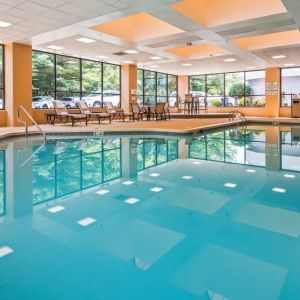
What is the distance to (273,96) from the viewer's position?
17.8m

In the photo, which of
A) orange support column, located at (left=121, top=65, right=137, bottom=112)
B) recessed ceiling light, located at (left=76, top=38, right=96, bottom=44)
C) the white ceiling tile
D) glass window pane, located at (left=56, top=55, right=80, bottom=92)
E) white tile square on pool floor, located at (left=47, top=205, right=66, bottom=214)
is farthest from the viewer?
orange support column, located at (left=121, top=65, right=137, bottom=112)

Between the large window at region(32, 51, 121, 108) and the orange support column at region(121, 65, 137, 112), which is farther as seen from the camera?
the orange support column at region(121, 65, 137, 112)

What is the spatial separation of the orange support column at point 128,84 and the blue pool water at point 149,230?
36.1ft

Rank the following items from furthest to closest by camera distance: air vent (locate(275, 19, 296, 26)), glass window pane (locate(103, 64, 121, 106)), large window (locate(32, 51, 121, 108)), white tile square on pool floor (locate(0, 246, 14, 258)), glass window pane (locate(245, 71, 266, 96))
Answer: glass window pane (locate(245, 71, 266, 96)), glass window pane (locate(103, 64, 121, 106)), large window (locate(32, 51, 121, 108)), air vent (locate(275, 19, 296, 26)), white tile square on pool floor (locate(0, 246, 14, 258))

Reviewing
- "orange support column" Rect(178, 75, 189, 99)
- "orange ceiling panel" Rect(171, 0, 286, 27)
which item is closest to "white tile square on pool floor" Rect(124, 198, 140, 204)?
"orange ceiling panel" Rect(171, 0, 286, 27)

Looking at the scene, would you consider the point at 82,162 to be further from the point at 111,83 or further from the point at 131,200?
the point at 111,83

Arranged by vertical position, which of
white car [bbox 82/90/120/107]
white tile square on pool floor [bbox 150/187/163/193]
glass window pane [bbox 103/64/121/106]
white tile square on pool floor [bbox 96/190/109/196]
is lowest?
white tile square on pool floor [bbox 96/190/109/196]

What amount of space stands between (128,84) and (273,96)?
26.6 feet

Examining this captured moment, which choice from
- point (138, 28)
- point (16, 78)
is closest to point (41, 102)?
point (16, 78)

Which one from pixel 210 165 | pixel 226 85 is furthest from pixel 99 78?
pixel 210 165

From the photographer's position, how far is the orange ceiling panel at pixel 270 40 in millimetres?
11047

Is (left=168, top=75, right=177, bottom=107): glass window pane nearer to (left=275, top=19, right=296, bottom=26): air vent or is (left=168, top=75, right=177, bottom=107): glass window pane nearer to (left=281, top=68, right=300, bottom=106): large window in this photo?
(left=281, top=68, right=300, bottom=106): large window

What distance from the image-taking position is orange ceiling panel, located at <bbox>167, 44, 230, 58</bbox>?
12916 millimetres

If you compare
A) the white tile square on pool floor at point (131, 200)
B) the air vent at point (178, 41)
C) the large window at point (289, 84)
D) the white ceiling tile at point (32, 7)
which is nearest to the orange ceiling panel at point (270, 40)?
the air vent at point (178, 41)
